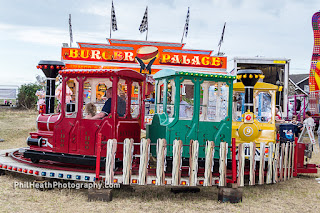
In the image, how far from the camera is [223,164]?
6.19 metres

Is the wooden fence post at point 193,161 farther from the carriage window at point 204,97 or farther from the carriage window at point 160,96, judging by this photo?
the carriage window at point 160,96

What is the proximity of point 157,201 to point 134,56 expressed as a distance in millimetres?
17221

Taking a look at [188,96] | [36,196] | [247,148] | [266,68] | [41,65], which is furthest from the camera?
[266,68]

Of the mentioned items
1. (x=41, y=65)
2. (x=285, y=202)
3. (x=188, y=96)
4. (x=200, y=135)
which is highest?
(x=41, y=65)

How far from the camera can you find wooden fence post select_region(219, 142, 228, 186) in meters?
6.12

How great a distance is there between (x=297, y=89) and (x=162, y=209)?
4049 centimetres

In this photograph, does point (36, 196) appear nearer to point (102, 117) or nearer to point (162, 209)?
point (102, 117)

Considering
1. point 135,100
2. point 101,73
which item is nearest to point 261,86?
point 135,100

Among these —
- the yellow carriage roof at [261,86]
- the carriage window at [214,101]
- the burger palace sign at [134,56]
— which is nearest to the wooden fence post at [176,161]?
the carriage window at [214,101]

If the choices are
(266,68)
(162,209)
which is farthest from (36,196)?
(266,68)

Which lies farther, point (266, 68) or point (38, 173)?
point (266, 68)

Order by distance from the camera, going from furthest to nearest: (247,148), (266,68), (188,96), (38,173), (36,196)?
(266,68)
(247,148)
(188,96)
(38,173)
(36,196)

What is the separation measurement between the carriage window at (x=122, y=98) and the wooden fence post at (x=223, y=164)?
89.3 inches

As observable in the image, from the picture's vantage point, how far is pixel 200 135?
692 centimetres
